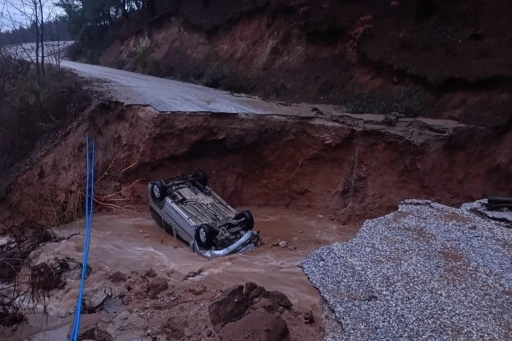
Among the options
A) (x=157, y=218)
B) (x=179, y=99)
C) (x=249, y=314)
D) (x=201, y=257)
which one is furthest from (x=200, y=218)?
(x=179, y=99)

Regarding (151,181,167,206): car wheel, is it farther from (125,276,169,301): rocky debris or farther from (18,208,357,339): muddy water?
(125,276,169,301): rocky debris

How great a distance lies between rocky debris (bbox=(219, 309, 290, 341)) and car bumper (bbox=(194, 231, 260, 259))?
12.7 ft

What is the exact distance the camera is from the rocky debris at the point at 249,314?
5.46m

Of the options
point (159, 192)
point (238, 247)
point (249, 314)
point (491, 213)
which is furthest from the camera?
point (159, 192)

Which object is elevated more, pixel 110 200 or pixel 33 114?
pixel 33 114

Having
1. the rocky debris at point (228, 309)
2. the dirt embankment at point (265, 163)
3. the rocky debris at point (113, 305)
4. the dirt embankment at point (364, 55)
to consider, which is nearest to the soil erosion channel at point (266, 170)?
the dirt embankment at point (265, 163)

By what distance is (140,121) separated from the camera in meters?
13.1

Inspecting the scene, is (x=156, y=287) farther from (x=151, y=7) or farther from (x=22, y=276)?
(x=151, y=7)

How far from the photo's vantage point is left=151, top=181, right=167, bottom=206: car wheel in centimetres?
1081

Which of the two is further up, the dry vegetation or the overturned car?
the dry vegetation

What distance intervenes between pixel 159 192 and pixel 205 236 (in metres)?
1.66

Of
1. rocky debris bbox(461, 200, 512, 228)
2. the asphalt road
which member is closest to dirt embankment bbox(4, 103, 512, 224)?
the asphalt road

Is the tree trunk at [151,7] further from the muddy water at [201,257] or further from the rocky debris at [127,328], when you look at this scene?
the rocky debris at [127,328]

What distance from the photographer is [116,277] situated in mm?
8648
